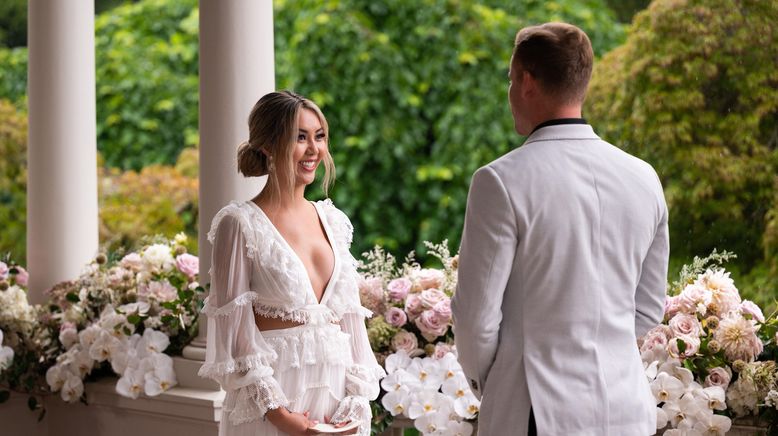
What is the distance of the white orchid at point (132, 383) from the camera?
15.6 feet

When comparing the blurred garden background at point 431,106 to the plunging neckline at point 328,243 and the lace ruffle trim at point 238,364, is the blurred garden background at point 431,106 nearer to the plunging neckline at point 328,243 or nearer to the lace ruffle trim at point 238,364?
the plunging neckline at point 328,243

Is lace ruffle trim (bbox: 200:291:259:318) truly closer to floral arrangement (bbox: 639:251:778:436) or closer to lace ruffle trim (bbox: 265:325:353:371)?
lace ruffle trim (bbox: 265:325:353:371)

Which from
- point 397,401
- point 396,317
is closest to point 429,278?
point 396,317

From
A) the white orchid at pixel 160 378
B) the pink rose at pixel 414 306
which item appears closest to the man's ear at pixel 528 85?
the pink rose at pixel 414 306

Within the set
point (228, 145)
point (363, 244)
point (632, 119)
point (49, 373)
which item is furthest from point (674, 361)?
point (363, 244)

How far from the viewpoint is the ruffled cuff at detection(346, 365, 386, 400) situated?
10.6 feet

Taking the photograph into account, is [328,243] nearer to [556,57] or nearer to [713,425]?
[556,57]

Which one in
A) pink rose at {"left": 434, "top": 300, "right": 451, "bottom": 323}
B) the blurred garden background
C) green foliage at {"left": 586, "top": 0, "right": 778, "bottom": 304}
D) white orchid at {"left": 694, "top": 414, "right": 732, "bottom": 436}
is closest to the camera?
white orchid at {"left": 694, "top": 414, "right": 732, "bottom": 436}

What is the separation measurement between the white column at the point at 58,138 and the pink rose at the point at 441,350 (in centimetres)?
217

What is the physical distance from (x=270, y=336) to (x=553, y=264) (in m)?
1.08

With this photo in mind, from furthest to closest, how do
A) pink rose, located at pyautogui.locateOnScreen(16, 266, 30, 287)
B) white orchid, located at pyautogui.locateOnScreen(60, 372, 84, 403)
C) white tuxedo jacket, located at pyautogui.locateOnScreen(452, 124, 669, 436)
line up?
pink rose, located at pyautogui.locateOnScreen(16, 266, 30, 287), white orchid, located at pyautogui.locateOnScreen(60, 372, 84, 403), white tuxedo jacket, located at pyautogui.locateOnScreen(452, 124, 669, 436)

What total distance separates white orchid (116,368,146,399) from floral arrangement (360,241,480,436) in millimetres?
1096

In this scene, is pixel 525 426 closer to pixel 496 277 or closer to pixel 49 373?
pixel 496 277

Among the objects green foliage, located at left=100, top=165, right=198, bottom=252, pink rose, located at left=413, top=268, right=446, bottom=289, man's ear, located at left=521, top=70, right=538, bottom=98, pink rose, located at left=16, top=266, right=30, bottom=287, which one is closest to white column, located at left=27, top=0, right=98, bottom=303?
pink rose, located at left=16, top=266, right=30, bottom=287
